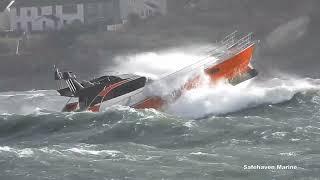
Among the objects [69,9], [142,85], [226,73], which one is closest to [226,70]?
[226,73]

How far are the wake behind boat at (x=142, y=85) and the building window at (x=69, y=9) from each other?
58601 mm

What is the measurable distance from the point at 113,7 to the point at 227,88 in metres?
58.8

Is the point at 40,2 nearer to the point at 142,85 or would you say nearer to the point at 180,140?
the point at 142,85

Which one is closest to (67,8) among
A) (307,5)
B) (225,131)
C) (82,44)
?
(82,44)

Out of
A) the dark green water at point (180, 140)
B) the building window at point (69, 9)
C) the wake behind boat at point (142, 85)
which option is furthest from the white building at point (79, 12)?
the dark green water at point (180, 140)

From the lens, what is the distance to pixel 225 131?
25.5 meters

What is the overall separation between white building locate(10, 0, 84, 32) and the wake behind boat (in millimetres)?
57439

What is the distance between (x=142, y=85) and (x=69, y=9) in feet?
200

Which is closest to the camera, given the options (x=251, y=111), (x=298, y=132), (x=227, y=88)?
(x=298, y=132)

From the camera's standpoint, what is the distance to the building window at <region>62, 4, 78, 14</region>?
296 ft

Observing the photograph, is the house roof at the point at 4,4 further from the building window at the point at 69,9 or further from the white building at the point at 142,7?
the white building at the point at 142,7

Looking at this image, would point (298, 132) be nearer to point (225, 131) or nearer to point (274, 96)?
point (225, 131)

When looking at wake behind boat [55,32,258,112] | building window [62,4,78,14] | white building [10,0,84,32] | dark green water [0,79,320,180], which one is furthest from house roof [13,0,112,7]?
dark green water [0,79,320,180]

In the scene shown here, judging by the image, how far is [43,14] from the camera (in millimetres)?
91812
